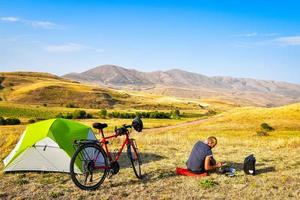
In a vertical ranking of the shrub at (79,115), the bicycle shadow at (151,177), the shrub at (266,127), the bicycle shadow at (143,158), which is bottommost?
the shrub at (79,115)

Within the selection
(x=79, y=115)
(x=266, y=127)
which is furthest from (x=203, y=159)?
(x=79, y=115)

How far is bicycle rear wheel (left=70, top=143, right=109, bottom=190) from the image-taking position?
1246 centimetres

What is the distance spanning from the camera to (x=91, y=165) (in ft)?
41.4

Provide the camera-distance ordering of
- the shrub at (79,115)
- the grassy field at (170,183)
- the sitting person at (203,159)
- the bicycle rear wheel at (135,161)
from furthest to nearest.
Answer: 1. the shrub at (79,115)
2. the sitting person at (203,159)
3. the bicycle rear wheel at (135,161)
4. the grassy field at (170,183)

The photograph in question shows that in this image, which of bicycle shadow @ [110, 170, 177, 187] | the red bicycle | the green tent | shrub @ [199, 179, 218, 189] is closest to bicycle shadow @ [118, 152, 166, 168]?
bicycle shadow @ [110, 170, 177, 187]

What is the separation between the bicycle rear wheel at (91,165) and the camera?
12.5 metres

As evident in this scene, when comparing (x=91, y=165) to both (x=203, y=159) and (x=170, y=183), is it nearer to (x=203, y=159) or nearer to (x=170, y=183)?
(x=170, y=183)

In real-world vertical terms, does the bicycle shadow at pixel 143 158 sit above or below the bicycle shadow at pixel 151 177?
below

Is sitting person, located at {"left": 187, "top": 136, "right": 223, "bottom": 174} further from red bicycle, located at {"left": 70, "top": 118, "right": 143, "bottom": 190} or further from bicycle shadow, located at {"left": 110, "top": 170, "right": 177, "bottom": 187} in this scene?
red bicycle, located at {"left": 70, "top": 118, "right": 143, "bottom": 190}

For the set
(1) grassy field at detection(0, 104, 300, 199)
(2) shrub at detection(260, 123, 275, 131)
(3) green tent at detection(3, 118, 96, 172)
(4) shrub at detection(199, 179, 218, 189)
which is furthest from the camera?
(2) shrub at detection(260, 123, 275, 131)

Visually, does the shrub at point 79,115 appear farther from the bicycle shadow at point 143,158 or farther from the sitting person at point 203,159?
the sitting person at point 203,159

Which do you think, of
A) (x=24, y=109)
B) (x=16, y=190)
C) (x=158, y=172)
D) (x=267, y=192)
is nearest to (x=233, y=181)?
(x=267, y=192)

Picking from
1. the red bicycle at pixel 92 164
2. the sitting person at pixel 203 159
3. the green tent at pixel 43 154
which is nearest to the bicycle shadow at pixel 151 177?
the red bicycle at pixel 92 164

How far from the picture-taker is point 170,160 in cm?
1778
